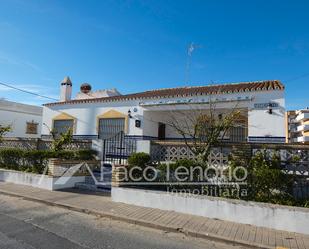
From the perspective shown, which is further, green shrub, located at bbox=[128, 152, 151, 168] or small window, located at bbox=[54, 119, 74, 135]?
small window, located at bbox=[54, 119, 74, 135]

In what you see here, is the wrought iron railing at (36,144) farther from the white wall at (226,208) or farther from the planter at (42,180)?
the white wall at (226,208)

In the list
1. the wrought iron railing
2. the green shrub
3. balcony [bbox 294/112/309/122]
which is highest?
balcony [bbox 294/112/309/122]

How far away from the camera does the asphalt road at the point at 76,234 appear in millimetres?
4910

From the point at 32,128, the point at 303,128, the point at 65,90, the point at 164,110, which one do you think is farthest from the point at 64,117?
the point at 303,128

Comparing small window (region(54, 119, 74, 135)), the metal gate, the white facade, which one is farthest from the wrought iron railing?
the white facade

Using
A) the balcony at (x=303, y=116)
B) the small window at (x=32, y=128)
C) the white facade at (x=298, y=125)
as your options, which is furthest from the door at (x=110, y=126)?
the balcony at (x=303, y=116)

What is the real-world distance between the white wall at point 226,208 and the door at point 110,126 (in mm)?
9018

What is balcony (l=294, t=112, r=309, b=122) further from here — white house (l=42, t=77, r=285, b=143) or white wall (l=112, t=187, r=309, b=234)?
white wall (l=112, t=187, r=309, b=234)

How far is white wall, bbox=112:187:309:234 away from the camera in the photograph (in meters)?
5.68

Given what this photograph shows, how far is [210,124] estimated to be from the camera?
28.1ft

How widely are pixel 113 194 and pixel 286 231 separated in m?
4.80

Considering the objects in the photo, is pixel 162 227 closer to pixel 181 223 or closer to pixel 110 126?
pixel 181 223

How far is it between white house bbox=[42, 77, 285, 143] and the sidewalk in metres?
7.26

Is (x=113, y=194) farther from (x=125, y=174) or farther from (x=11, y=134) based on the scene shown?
(x=11, y=134)
